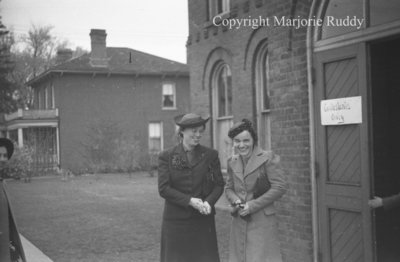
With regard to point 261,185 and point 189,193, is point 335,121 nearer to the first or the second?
point 261,185

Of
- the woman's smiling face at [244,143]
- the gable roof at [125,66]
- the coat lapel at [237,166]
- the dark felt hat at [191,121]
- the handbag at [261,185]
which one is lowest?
the handbag at [261,185]

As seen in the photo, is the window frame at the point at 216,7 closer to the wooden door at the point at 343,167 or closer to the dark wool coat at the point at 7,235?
the wooden door at the point at 343,167

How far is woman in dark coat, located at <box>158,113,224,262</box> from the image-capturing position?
5.00 m

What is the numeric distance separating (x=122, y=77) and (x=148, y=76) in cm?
172

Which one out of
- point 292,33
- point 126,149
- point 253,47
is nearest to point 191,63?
point 253,47

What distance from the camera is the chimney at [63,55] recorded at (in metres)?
37.0

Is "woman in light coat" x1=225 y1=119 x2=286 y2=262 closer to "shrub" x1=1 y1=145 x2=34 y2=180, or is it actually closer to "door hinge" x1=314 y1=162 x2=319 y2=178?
"door hinge" x1=314 y1=162 x2=319 y2=178

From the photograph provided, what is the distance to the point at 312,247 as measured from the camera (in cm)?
643

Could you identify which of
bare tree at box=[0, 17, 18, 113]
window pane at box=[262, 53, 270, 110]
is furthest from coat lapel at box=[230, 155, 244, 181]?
window pane at box=[262, 53, 270, 110]

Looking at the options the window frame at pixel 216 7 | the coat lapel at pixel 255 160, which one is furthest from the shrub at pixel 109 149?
the coat lapel at pixel 255 160

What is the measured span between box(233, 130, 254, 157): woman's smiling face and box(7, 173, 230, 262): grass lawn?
3.69 meters

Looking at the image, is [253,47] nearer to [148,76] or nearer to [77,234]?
[77,234]

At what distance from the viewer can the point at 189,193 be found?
5.06m

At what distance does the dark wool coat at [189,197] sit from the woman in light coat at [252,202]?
0.24 metres
